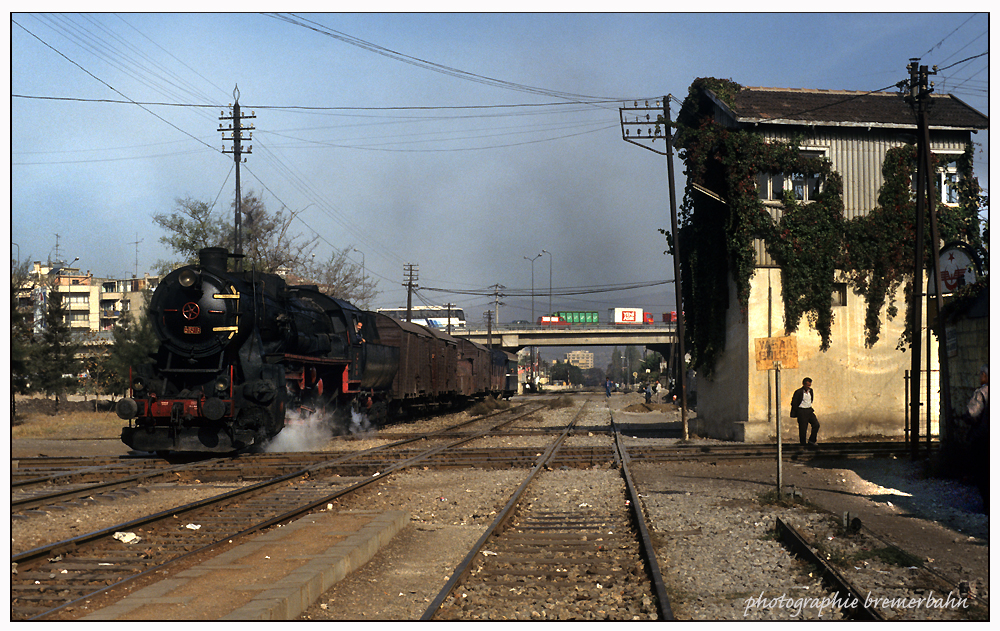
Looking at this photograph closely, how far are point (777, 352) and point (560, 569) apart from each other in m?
5.28

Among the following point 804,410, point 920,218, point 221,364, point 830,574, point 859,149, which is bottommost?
point 830,574

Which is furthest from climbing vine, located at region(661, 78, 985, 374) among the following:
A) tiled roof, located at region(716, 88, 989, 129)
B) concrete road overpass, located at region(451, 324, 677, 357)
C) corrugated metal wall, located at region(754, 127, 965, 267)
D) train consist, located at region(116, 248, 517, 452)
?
concrete road overpass, located at region(451, 324, 677, 357)

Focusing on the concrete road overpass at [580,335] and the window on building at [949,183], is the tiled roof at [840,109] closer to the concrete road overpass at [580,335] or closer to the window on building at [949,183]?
the window on building at [949,183]

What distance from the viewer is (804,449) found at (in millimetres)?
17266

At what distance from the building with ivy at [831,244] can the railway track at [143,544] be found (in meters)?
11.8

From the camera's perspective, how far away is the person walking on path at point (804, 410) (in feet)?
60.6

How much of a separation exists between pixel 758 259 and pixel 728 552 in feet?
43.8

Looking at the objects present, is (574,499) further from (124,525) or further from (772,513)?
(124,525)

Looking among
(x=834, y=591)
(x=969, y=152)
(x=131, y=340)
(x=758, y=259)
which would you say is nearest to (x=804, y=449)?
(x=758, y=259)

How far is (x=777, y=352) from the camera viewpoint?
11.0 metres

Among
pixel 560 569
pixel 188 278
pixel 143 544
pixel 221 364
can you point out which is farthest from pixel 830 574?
pixel 188 278

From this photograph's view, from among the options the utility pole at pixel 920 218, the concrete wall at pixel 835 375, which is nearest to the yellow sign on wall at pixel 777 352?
the utility pole at pixel 920 218

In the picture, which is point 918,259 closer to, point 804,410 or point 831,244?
point 831,244

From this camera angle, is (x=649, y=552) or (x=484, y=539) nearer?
(x=649, y=552)
